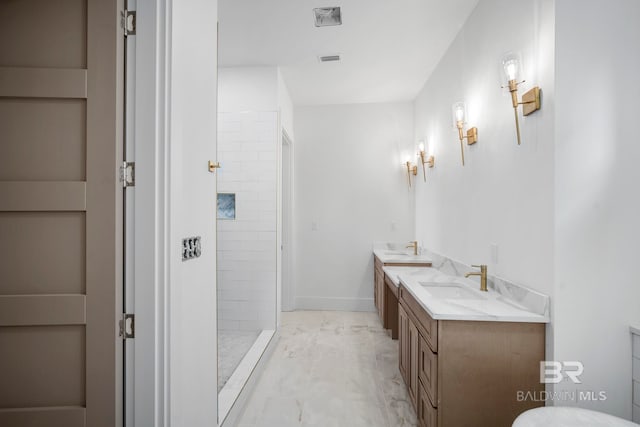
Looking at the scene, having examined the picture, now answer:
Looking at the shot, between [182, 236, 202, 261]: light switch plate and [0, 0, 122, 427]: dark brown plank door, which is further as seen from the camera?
[182, 236, 202, 261]: light switch plate

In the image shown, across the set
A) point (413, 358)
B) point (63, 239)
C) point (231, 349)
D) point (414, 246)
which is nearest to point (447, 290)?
point (413, 358)

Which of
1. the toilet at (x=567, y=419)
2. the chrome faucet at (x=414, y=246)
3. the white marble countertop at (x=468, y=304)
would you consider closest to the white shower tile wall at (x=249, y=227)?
the white marble countertop at (x=468, y=304)

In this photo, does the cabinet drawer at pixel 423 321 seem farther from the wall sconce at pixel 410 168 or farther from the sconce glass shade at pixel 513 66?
the wall sconce at pixel 410 168

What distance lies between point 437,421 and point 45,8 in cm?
245

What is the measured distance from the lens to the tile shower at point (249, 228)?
3590 mm

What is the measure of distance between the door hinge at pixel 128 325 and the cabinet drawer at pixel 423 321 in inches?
53.9

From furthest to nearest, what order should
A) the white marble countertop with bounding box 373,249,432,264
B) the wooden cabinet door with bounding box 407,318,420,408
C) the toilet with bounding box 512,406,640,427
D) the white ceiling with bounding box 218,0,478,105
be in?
the white marble countertop with bounding box 373,249,432,264 → the white ceiling with bounding box 218,0,478,105 → the wooden cabinet door with bounding box 407,318,420,408 → the toilet with bounding box 512,406,640,427

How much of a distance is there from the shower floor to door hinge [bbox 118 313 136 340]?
140 centimetres

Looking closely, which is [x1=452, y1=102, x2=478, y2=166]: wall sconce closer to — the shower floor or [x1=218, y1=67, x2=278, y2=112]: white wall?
[x1=218, y1=67, x2=278, y2=112]: white wall

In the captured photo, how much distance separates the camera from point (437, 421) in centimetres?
166

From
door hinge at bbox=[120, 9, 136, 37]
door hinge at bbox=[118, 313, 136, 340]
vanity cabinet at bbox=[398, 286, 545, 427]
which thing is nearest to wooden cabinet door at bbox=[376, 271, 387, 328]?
vanity cabinet at bbox=[398, 286, 545, 427]

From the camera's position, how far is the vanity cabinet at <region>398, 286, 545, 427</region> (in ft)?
5.31

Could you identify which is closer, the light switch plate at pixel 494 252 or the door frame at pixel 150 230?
the door frame at pixel 150 230

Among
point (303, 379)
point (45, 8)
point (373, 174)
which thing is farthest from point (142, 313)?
point (373, 174)
